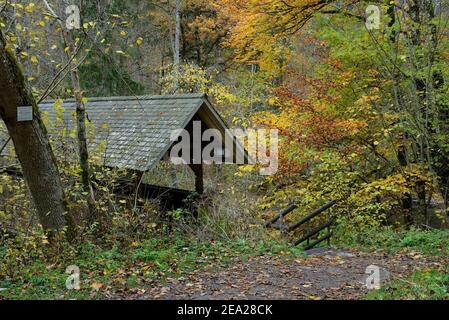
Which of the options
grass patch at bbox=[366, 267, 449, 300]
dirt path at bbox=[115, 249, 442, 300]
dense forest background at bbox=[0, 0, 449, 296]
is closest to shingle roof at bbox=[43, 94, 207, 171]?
dense forest background at bbox=[0, 0, 449, 296]

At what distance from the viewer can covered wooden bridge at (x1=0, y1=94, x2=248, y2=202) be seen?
956cm

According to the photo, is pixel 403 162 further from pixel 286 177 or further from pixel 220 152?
pixel 220 152

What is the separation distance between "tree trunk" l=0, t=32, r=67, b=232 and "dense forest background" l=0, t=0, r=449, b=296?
28 centimetres

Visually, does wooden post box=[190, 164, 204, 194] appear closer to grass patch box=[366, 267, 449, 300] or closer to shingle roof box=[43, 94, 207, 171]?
shingle roof box=[43, 94, 207, 171]

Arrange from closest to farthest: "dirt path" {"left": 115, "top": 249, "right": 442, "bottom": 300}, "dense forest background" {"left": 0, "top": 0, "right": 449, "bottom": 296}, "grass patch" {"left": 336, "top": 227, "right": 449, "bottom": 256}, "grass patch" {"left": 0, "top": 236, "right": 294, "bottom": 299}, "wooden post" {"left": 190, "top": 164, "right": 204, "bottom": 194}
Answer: "dirt path" {"left": 115, "top": 249, "right": 442, "bottom": 300} < "grass patch" {"left": 0, "top": 236, "right": 294, "bottom": 299} < "dense forest background" {"left": 0, "top": 0, "right": 449, "bottom": 296} < "grass patch" {"left": 336, "top": 227, "right": 449, "bottom": 256} < "wooden post" {"left": 190, "top": 164, "right": 204, "bottom": 194}

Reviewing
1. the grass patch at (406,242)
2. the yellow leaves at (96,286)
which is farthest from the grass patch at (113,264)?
the grass patch at (406,242)

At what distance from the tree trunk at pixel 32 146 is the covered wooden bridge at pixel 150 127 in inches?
79.6

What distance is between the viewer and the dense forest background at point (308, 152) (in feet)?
25.5

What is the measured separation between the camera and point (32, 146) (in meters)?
6.68

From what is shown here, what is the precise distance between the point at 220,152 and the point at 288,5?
4391 mm

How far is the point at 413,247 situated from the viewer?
9.07 metres

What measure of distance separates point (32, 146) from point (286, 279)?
4.20m
